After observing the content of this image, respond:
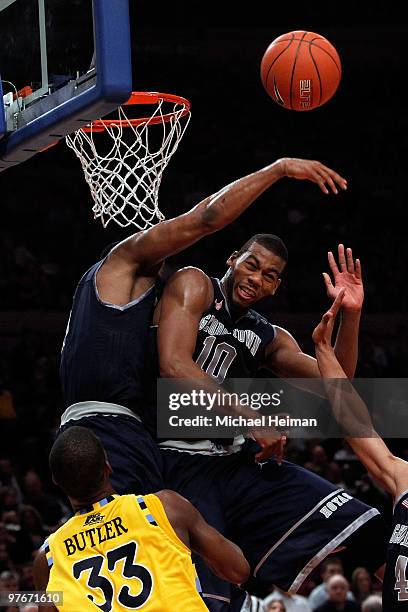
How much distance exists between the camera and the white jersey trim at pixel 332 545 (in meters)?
4.68

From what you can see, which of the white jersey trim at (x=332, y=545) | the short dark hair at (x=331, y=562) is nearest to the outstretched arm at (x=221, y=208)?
the white jersey trim at (x=332, y=545)

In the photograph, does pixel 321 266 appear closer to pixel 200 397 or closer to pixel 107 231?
pixel 107 231

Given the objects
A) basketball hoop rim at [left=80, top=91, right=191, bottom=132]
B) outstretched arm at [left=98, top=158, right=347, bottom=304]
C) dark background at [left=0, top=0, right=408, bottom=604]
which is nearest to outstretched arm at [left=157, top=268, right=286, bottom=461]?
outstretched arm at [left=98, top=158, right=347, bottom=304]

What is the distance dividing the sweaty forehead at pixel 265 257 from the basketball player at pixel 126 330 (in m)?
0.37

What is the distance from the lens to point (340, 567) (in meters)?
8.41

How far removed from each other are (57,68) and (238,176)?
979 cm

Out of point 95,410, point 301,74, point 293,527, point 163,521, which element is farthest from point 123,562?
point 301,74

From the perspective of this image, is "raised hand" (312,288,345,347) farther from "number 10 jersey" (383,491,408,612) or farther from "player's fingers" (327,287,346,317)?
"number 10 jersey" (383,491,408,612)

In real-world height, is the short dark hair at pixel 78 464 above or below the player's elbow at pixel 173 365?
above

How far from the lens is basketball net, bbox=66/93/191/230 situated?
5.35m

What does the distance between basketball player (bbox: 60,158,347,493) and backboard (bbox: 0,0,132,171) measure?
59cm

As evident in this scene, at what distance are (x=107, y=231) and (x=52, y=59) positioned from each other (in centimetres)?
864

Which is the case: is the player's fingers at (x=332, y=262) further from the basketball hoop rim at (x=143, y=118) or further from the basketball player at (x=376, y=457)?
the basketball hoop rim at (x=143, y=118)

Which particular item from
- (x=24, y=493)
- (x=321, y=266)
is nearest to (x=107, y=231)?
(x=321, y=266)
